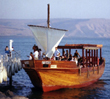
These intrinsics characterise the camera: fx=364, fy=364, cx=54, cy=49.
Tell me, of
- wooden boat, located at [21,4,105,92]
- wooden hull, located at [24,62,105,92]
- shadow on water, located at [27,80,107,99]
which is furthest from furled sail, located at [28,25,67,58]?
shadow on water, located at [27,80,107,99]

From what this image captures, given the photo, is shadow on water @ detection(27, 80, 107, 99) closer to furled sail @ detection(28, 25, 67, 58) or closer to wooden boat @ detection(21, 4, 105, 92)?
wooden boat @ detection(21, 4, 105, 92)

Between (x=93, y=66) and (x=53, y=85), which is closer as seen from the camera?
(x=53, y=85)

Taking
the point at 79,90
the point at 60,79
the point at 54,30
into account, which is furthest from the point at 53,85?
the point at 54,30

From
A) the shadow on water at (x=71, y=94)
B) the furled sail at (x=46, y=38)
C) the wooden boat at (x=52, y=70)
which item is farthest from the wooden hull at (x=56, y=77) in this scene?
the furled sail at (x=46, y=38)

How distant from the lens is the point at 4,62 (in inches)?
1151

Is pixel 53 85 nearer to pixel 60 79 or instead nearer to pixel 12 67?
pixel 60 79

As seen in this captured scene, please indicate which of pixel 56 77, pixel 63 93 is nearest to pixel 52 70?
pixel 56 77

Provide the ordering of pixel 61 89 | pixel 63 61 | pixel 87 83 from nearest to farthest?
pixel 63 61
pixel 61 89
pixel 87 83

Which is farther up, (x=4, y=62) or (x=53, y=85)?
(x=4, y=62)

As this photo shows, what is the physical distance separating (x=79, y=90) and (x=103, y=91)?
2281mm

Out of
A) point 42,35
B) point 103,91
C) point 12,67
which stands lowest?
point 103,91

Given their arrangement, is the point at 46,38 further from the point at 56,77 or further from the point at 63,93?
the point at 63,93

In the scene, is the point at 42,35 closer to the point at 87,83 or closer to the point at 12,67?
the point at 12,67

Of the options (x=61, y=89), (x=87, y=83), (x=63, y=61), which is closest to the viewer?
(x=63, y=61)
